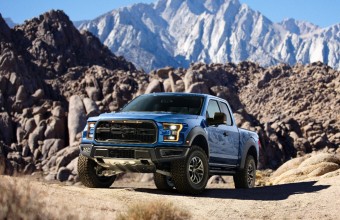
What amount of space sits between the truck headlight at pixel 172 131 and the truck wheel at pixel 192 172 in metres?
0.44

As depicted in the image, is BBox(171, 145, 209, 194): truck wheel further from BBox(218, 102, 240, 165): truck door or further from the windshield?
BBox(218, 102, 240, 165): truck door

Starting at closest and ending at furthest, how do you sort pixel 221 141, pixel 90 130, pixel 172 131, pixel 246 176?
pixel 172 131 → pixel 90 130 → pixel 221 141 → pixel 246 176

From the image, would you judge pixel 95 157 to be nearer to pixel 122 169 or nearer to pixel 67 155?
pixel 122 169

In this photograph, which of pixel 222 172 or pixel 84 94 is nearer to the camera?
pixel 222 172

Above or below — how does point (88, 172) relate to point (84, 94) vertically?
below

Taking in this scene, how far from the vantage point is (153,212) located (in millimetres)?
7203

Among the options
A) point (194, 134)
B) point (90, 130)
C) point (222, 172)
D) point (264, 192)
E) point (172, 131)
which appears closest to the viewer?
point (172, 131)

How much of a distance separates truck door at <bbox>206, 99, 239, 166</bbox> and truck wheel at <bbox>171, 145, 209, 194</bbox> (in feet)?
2.17

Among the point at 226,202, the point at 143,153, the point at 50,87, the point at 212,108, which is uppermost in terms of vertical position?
the point at 50,87

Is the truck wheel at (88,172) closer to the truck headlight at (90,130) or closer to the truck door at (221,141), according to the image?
the truck headlight at (90,130)

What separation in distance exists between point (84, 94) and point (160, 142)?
202 ft

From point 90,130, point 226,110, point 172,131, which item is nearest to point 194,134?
point 172,131

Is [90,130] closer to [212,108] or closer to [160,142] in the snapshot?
[160,142]

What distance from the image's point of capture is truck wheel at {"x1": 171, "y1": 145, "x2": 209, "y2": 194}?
9.88 meters
